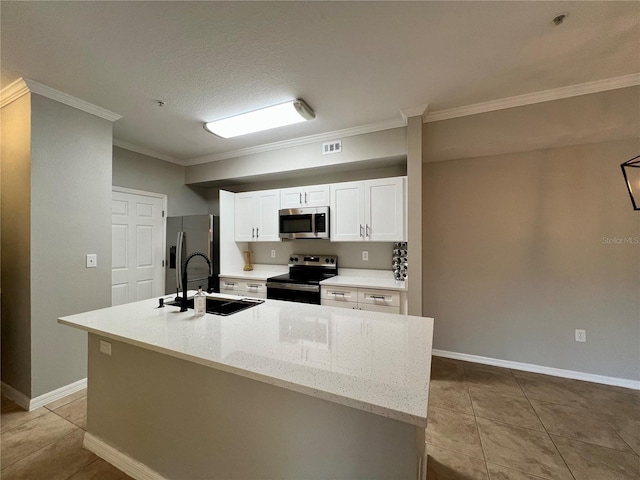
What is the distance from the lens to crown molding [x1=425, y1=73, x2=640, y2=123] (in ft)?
6.70

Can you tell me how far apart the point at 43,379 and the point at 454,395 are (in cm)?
352

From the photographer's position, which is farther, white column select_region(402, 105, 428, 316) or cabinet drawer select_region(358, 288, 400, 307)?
cabinet drawer select_region(358, 288, 400, 307)

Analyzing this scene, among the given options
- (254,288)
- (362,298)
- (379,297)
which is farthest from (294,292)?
(379,297)

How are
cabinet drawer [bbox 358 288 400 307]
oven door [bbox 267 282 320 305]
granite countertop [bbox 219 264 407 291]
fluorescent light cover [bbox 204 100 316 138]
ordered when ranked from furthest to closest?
oven door [bbox 267 282 320 305]
granite countertop [bbox 219 264 407 291]
cabinet drawer [bbox 358 288 400 307]
fluorescent light cover [bbox 204 100 316 138]

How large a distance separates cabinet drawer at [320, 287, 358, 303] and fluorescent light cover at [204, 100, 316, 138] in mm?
1775

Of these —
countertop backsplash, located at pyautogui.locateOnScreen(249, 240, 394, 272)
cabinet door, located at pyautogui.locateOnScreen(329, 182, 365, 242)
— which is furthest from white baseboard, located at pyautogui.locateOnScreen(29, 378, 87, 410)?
cabinet door, located at pyautogui.locateOnScreen(329, 182, 365, 242)

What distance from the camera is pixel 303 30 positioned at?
5.23ft

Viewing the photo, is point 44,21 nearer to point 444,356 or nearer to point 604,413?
point 444,356

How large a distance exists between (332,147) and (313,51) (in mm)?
1352

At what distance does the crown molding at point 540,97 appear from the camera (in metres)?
2.04

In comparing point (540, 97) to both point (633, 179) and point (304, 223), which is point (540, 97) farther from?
point (304, 223)

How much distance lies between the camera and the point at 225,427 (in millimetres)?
1275

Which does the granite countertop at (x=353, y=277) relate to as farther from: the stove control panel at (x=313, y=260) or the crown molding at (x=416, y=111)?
the crown molding at (x=416, y=111)

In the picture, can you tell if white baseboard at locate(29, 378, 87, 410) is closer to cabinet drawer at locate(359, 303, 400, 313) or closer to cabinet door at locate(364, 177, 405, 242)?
cabinet drawer at locate(359, 303, 400, 313)
